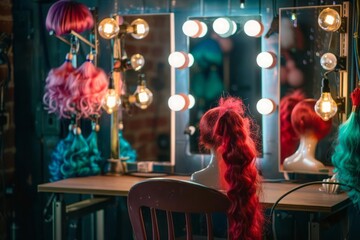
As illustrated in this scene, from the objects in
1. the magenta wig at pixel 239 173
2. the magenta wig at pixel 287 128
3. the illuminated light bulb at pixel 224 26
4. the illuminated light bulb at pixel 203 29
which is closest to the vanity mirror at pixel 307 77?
the magenta wig at pixel 287 128

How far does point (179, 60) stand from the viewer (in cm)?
332

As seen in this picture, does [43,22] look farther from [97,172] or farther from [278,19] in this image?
[278,19]

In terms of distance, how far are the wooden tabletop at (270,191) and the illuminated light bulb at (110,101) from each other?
1.07 ft

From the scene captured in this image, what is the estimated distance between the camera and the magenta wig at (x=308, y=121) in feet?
10.3

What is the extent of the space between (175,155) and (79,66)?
66 centimetres

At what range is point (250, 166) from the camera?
8.06 ft

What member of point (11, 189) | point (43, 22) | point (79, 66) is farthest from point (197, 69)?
point (11, 189)

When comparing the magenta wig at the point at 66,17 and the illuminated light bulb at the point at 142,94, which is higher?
the magenta wig at the point at 66,17

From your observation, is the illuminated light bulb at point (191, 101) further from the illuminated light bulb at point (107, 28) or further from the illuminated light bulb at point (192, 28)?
the illuminated light bulb at point (107, 28)

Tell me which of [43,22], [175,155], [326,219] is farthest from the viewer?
[43,22]

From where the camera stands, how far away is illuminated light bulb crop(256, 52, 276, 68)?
3.19 metres

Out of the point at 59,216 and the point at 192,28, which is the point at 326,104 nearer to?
the point at 192,28

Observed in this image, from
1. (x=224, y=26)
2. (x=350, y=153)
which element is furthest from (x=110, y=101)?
(x=350, y=153)

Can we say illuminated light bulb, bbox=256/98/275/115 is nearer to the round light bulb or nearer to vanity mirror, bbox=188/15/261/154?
vanity mirror, bbox=188/15/261/154
